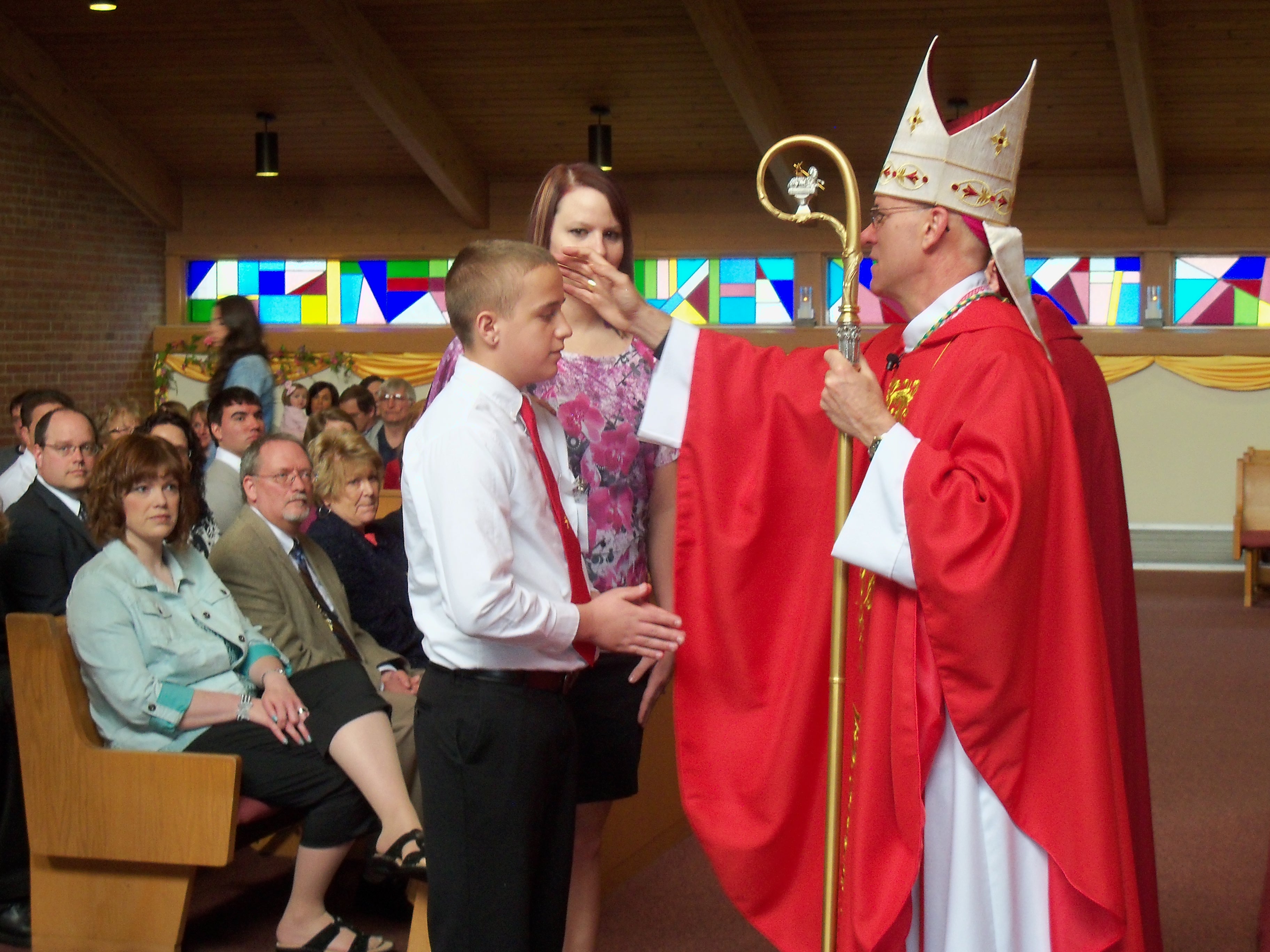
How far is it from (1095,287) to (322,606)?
26.7ft

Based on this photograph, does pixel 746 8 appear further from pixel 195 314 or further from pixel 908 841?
pixel 908 841

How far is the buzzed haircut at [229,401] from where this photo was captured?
4.64 m

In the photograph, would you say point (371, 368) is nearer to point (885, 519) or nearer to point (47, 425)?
point (47, 425)

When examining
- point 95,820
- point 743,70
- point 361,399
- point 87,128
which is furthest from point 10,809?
point 87,128

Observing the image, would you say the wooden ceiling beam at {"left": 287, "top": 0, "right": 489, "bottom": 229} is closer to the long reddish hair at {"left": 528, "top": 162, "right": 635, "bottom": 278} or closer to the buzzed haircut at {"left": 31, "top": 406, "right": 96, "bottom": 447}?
the buzzed haircut at {"left": 31, "top": 406, "right": 96, "bottom": 447}

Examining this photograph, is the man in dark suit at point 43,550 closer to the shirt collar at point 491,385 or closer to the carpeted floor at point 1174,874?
the carpeted floor at point 1174,874

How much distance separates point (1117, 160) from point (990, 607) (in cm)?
883

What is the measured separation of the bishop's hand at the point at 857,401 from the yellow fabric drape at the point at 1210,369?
8.43 meters

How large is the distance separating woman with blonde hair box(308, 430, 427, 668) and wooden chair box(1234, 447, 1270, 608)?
18.8ft

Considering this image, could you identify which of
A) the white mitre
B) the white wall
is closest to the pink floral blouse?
the white mitre

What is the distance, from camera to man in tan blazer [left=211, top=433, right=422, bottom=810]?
3.21m

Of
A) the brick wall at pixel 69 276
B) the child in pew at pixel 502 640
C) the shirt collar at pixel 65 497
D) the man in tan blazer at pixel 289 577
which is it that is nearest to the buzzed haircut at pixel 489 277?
the child in pew at pixel 502 640

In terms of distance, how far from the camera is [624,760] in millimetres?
2014

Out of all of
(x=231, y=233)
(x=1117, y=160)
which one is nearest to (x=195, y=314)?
(x=231, y=233)
